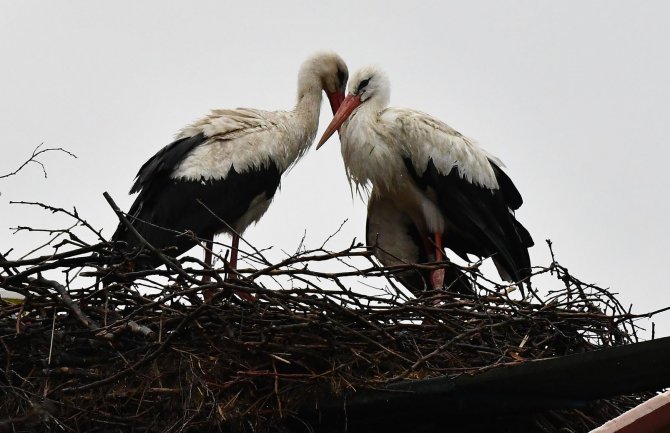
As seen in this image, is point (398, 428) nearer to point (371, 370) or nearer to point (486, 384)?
point (371, 370)

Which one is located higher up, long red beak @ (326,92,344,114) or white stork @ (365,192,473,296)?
long red beak @ (326,92,344,114)

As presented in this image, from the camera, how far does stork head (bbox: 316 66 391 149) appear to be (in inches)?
266

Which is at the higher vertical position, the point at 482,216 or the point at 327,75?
the point at 327,75

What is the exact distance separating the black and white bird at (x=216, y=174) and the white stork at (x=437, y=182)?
406 mm

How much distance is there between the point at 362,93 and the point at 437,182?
2.67 feet

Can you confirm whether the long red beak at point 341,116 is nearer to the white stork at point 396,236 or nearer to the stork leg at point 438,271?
the white stork at point 396,236

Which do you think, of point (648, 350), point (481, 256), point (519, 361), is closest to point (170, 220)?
point (481, 256)

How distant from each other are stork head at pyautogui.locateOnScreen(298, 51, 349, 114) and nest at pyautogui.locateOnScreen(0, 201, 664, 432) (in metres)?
3.02

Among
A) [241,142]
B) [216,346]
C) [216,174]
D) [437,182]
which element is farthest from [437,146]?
[216,346]

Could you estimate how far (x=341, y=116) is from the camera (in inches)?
265

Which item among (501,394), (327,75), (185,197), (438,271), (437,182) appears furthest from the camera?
(327,75)

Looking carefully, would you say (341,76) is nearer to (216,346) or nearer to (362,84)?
(362,84)

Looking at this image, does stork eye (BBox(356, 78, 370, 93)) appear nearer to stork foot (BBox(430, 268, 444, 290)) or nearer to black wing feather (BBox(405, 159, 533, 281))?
black wing feather (BBox(405, 159, 533, 281))

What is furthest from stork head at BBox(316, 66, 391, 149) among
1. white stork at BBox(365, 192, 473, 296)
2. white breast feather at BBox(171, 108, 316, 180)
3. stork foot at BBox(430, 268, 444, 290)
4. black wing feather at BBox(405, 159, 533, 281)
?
stork foot at BBox(430, 268, 444, 290)
